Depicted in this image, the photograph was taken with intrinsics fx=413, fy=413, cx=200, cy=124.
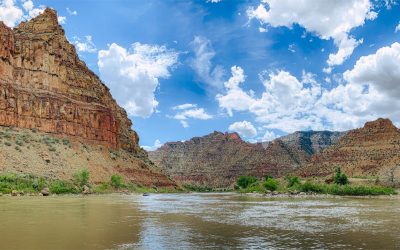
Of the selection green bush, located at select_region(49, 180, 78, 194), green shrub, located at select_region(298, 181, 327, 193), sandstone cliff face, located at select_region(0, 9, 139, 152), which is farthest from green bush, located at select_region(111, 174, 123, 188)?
green shrub, located at select_region(298, 181, 327, 193)

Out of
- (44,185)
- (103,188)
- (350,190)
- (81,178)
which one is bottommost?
(350,190)

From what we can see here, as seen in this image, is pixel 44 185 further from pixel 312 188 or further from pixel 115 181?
pixel 312 188

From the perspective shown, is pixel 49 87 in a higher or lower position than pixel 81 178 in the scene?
higher

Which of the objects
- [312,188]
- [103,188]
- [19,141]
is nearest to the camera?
[312,188]

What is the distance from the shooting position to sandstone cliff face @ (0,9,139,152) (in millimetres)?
102000

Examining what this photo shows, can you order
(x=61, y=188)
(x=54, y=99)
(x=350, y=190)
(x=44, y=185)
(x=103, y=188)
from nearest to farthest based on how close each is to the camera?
(x=61, y=188)
(x=44, y=185)
(x=350, y=190)
(x=103, y=188)
(x=54, y=99)

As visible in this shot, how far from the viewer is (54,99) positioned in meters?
112

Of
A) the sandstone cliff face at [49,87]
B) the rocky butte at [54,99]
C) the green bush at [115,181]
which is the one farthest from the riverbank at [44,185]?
the sandstone cliff face at [49,87]

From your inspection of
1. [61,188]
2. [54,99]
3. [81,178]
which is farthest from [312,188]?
[54,99]

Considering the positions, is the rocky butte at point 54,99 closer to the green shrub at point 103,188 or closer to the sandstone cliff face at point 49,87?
the sandstone cliff face at point 49,87

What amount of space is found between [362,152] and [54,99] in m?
103

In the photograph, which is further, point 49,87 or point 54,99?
point 49,87

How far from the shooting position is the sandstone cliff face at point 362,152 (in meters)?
127

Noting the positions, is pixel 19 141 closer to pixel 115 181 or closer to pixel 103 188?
pixel 103 188
